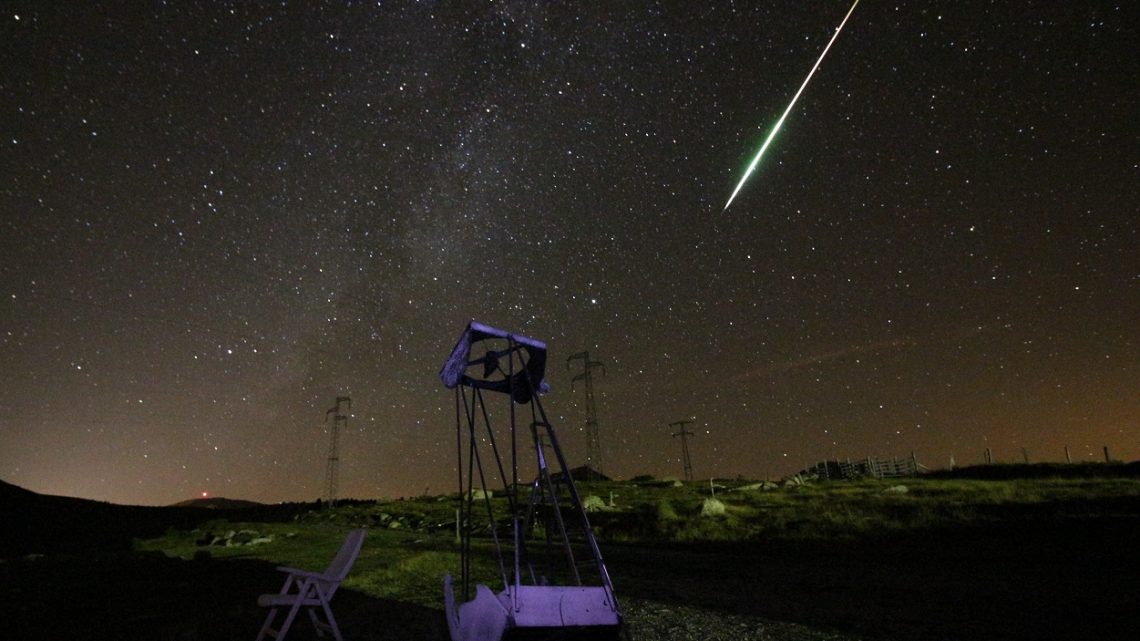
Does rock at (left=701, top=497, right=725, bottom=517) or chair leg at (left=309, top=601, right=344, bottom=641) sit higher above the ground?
chair leg at (left=309, top=601, right=344, bottom=641)

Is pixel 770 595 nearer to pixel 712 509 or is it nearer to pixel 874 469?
pixel 712 509

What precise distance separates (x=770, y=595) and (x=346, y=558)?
685cm

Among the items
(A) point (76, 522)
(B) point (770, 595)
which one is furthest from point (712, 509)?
(A) point (76, 522)

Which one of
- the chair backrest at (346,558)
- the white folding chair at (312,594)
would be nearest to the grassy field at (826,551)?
the chair backrest at (346,558)

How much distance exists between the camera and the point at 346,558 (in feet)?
24.5

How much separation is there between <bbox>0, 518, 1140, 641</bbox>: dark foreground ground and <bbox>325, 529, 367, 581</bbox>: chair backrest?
0.98 metres

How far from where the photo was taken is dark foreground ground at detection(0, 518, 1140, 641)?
7.75 meters

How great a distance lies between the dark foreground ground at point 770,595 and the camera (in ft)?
25.4

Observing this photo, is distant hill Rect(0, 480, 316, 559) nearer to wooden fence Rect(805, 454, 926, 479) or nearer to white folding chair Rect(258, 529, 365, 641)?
white folding chair Rect(258, 529, 365, 641)

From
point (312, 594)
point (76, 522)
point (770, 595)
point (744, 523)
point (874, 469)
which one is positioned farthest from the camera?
point (874, 469)

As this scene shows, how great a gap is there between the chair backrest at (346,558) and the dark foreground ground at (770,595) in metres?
0.98

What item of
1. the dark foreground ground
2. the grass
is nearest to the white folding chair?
the dark foreground ground

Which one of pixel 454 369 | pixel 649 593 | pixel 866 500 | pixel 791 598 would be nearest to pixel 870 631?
pixel 791 598

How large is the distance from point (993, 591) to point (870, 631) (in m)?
4.21
